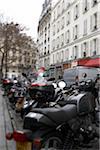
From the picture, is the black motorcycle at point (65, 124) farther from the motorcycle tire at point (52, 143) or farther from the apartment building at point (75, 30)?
the apartment building at point (75, 30)

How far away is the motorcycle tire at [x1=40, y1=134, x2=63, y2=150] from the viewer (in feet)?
18.5

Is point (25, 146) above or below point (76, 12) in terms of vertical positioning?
below

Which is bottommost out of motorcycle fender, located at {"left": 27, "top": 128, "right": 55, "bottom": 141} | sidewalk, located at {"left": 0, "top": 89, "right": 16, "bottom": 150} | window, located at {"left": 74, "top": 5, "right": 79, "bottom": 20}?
sidewalk, located at {"left": 0, "top": 89, "right": 16, "bottom": 150}

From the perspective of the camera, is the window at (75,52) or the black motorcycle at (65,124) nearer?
the black motorcycle at (65,124)

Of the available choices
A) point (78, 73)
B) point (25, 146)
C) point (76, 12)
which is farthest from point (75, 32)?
point (25, 146)

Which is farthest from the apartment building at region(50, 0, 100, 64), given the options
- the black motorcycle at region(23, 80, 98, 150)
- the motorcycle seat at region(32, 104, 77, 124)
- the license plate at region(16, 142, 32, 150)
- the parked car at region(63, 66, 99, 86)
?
the license plate at region(16, 142, 32, 150)

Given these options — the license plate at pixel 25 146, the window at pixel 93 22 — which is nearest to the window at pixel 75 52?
the window at pixel 93 22

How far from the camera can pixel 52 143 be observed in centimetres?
590

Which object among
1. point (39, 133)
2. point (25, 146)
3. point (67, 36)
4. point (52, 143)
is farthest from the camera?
point (67, 36)

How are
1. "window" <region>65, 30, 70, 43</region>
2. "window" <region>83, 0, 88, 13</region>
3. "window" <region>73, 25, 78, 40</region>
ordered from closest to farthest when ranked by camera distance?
"window" <region>83, 0, 88, 13</region> < "window" <region>73, 25, 78, 40</region> < "window" <region>65, 30, 70, 43</region>

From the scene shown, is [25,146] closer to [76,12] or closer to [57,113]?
[57,113]

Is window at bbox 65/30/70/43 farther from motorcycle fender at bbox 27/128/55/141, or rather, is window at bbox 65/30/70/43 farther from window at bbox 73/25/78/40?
motorcycle fender at bbox 27/128/55/141

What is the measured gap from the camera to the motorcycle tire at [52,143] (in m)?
5.64

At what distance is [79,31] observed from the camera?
41.5 meters
